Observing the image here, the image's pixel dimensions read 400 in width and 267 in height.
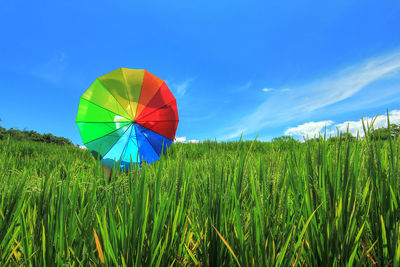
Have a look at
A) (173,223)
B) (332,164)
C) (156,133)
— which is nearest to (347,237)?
(332,164)

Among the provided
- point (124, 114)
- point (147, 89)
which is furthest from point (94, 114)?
point (147, 89)

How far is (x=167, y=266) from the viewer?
85 cm

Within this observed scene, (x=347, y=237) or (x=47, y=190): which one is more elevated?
(x=47, y=190)

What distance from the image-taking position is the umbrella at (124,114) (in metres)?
3.76

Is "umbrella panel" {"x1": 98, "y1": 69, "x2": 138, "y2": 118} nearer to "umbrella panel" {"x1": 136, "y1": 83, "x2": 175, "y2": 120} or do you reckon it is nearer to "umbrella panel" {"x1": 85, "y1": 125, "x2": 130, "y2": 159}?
"umbrella panel" {"x1": 136, "y1": 83, "x2": 175, "y2": 120}

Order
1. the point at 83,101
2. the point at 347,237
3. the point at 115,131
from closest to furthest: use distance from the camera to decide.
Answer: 1. the point at 347,237
2. the point at 115,131
3. the point at 83,101

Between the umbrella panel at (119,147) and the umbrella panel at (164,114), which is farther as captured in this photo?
the umbrella panel at (164,114)

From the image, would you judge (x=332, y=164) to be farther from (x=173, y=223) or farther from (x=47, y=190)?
(x=47, y=190)

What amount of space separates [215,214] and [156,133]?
3.09 m

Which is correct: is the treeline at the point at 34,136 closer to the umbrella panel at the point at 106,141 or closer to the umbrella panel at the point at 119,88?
the umbrella panel at the point at 106,141

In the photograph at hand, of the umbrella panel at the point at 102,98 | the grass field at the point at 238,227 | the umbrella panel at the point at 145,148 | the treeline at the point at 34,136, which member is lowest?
the grass field at the point at 238,227

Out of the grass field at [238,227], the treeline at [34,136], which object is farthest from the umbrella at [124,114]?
the treeline at [34,136]

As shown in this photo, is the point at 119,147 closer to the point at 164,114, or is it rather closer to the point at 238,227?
the point at 164,114

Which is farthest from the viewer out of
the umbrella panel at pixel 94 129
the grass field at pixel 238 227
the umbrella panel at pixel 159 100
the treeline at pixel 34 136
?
the treeline at pixel 34 136
